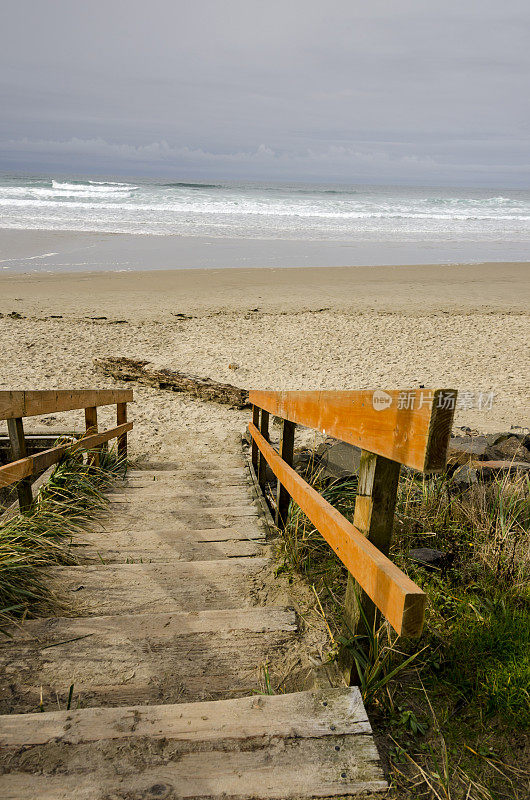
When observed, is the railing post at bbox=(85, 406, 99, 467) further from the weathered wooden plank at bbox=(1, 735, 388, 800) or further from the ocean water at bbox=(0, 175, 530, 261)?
the ocean water at bbox=(0, 175, 530, 261)

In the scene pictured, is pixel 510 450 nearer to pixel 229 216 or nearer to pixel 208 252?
pixel 208 252

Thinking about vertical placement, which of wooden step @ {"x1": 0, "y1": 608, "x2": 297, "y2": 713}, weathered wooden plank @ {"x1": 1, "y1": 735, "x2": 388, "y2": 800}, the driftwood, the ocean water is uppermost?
the ocean water

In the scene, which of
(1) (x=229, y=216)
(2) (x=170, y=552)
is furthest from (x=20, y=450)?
(1) (x=229, y=216)

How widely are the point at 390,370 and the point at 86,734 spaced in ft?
Answer: 23.5

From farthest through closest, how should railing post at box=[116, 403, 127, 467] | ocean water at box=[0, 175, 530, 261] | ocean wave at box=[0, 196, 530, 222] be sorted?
ocean wave at box=[0, 196, 530, 222] < ocean water at box=[0, 175, 530, 261] < railing post at box=[116, 403, 127, 467]

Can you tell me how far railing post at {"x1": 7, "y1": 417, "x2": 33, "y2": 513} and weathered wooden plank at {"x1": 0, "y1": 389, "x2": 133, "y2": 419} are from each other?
105mm

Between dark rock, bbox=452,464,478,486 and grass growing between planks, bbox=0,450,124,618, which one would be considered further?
dark rock, bbox=452,464,478,486

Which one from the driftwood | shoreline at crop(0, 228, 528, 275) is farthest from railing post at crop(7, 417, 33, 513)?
shoreline at crop(0, 228, 528, 275)

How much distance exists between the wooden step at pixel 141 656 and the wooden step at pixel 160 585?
190 mm

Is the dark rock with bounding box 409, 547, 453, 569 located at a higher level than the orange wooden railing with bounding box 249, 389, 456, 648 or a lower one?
lower

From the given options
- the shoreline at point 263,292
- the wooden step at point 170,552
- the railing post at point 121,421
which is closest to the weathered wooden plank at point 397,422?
the wooden step at point 170,552

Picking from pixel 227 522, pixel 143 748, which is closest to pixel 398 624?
pixel 143 748

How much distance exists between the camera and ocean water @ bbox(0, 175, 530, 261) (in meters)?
24.8

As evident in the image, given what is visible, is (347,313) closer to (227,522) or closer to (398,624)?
(227,522)
